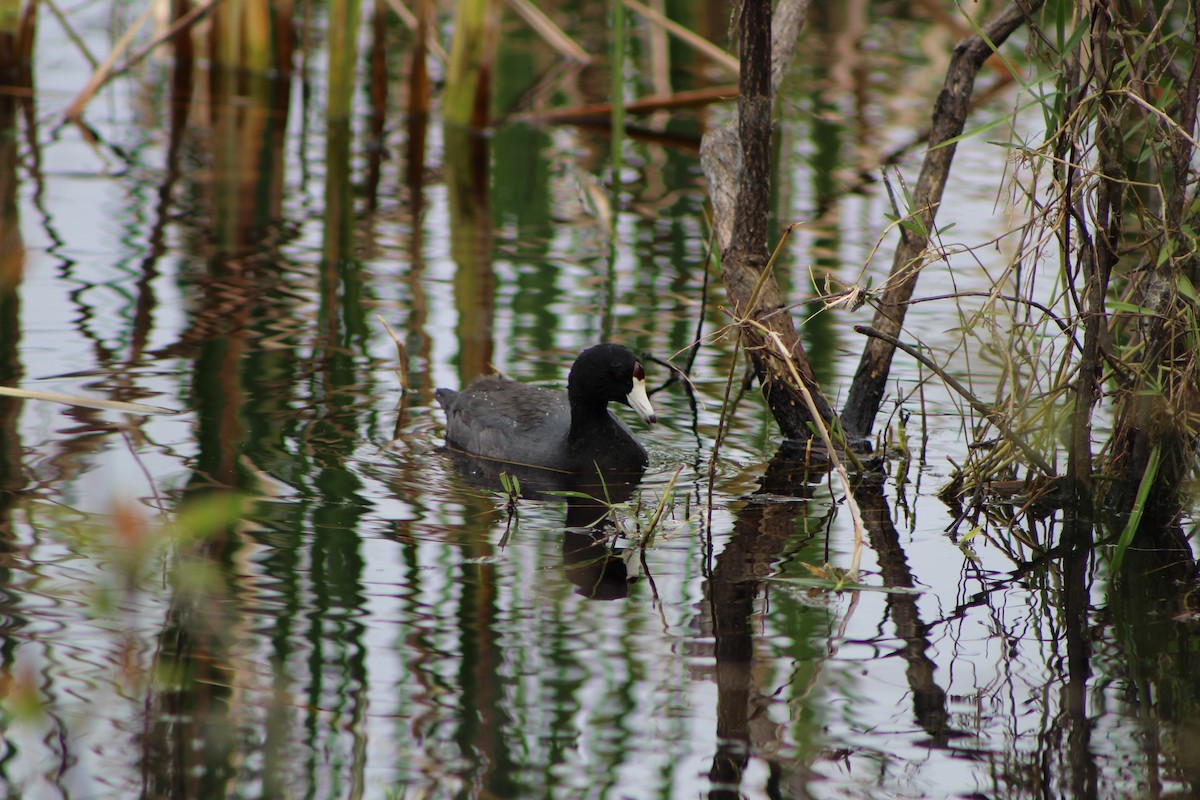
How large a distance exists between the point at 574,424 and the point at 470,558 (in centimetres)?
127

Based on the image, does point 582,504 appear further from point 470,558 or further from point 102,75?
point 102,75

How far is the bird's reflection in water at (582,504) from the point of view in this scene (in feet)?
13.6

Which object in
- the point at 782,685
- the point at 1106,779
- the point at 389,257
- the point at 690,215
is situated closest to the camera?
the point at 1106,779

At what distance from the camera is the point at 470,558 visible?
167 inches

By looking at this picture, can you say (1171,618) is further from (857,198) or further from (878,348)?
Answer: (857,198)

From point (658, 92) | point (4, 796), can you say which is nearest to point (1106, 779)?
point (4, 796)

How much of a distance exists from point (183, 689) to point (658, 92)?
7.90 m

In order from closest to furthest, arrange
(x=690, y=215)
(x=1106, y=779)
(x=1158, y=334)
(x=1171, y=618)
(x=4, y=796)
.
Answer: (x=4, y=796) < (x=1106, y=779) < (x=1171, y=618) < (x=1158, y=334) < (x=690, y=215)

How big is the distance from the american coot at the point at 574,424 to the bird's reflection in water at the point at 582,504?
0.12 feet

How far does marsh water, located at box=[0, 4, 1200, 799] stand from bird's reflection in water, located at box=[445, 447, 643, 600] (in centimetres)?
2

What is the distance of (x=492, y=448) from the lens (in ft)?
17.9

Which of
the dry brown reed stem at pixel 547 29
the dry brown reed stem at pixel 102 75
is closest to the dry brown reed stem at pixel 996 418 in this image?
the dry brown reed stem at pixel 102 75

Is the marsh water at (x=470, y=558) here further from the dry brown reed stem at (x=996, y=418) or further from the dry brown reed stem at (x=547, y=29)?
the dry brown reed stem at (x=547, y=29)

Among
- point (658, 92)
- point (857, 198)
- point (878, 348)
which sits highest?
point (658, 92)
